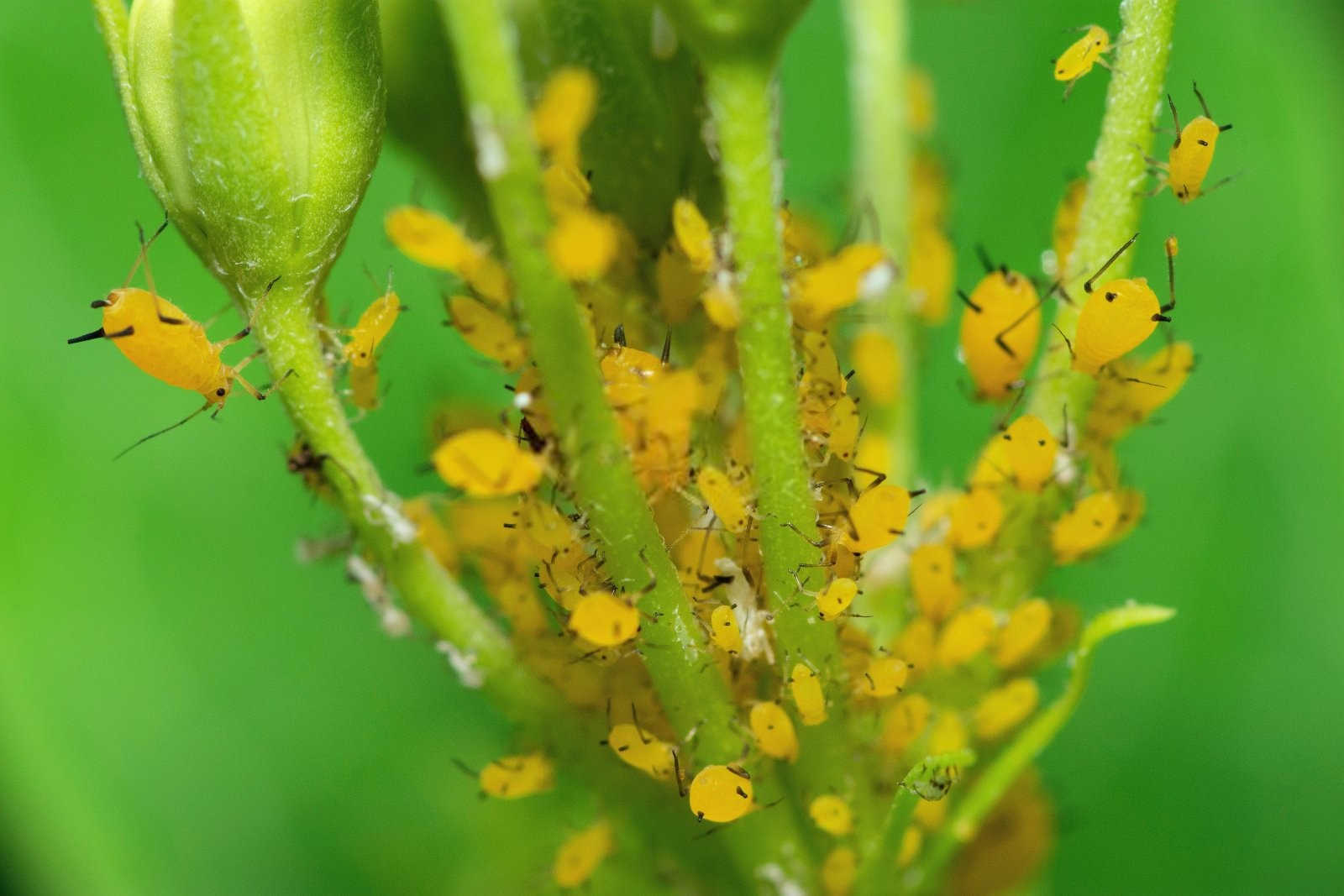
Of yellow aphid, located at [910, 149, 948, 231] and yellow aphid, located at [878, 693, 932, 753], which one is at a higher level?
yellow aphid, located at [910, 149, 948, 231]

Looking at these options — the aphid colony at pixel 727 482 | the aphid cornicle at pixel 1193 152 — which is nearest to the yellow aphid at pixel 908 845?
the aphid colony at pixel 727 482

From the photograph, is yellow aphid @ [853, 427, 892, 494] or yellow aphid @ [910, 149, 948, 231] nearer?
yellow aphid @ [853, 427, 892, 494]

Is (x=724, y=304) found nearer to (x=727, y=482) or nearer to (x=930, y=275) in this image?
(x=727, y=482)

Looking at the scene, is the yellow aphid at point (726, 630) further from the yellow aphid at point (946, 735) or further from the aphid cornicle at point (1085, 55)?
the aphid cornicle at point (1085, 55)

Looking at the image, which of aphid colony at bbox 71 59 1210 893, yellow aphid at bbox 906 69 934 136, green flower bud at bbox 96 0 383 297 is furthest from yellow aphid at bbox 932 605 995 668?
yellow aphid at bbox 906 69 934 136

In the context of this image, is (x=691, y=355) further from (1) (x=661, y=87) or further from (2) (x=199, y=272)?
(2) (x=199, y=272)

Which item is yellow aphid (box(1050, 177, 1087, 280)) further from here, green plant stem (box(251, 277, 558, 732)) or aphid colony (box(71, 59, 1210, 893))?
green plant stem (box(251, 277, 558, 732))

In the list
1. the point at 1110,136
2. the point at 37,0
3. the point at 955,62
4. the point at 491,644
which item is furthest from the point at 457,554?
the point at 955,62

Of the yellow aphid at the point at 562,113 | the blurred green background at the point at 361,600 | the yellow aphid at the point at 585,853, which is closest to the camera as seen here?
the yellow aphid at the point at 562,113
